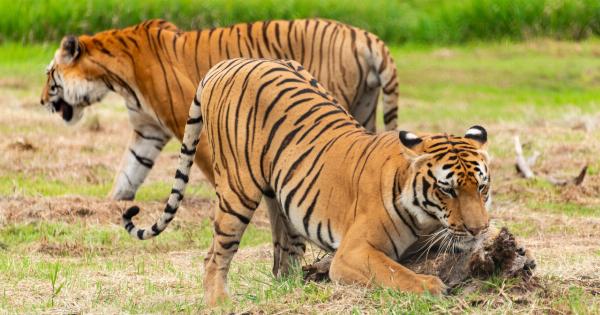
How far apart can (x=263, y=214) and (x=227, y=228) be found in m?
3.38

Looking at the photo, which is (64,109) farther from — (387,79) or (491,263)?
(491,263)

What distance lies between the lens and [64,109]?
10000mm

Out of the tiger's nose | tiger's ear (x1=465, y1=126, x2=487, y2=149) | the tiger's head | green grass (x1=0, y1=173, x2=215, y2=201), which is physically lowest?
green grass (x1=0, y1=173, x2=215, y2=201)

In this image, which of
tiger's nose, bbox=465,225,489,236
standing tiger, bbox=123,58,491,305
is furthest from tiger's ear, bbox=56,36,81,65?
tiger's nose, bbox=465,225,489,236

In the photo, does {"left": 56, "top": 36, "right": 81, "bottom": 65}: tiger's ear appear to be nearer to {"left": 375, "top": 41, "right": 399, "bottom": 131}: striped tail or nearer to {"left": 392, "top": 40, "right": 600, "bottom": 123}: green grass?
{"left": 375, "top": 41, "right": 399, "bottom": 131}: striped tail

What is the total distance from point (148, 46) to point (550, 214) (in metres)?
3.26

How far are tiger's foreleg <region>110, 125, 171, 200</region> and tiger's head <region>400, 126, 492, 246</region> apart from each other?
15.1 ft

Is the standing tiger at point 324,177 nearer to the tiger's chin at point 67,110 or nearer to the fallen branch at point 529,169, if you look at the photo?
the tiger's chin at point 67,110

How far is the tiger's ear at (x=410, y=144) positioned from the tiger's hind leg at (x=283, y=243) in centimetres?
118

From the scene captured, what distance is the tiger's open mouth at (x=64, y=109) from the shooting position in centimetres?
996

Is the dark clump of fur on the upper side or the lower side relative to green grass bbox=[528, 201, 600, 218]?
upper

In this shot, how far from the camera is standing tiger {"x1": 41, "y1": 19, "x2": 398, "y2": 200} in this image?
30.9 ft

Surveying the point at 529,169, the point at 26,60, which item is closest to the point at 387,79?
the point at 529,169

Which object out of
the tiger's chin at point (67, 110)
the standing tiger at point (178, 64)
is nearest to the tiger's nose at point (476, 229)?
the standing tiger at point (178, 64)
